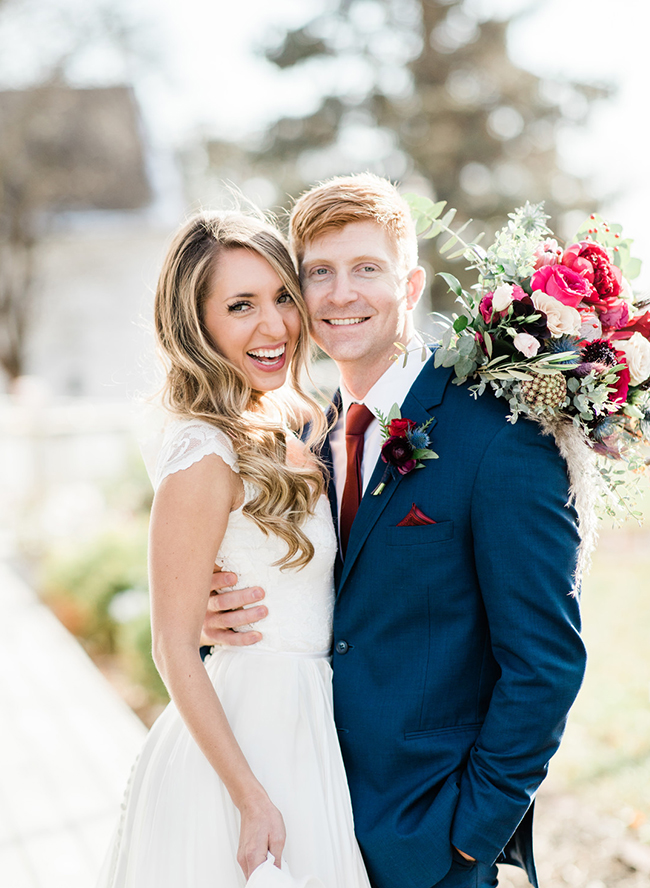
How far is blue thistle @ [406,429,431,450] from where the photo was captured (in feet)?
7.16

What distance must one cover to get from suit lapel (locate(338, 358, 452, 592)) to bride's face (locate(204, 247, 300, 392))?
51cm

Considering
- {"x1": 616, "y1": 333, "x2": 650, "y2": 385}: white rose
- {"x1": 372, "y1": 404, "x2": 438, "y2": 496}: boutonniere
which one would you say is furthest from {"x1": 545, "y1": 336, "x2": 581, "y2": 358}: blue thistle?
{"x1": 372, "y1": 404, "x2": 438, "y2": 496}: boutonniere

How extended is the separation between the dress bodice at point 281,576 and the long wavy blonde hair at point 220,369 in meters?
0.04

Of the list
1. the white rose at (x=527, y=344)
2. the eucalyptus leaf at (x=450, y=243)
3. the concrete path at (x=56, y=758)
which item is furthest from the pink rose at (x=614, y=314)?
the concrete path at (x=56, y=758)

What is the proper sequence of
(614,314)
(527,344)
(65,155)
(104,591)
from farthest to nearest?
(65,155)
(104,591)
(614,314)
(527,344)

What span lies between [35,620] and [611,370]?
654 centimetres

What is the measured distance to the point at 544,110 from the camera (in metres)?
16.0

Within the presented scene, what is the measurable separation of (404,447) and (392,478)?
108 mm

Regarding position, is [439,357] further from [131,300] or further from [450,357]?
[131,300]

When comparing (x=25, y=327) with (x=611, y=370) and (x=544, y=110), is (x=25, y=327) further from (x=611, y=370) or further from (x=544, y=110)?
(x=611, y=370)

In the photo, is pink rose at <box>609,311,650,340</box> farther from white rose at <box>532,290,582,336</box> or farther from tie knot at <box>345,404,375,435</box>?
→ tie knot at <box>345,404,375,435</box>

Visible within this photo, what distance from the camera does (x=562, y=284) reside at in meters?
2.08

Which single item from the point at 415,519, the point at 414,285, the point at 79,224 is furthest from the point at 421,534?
the point at 79,224

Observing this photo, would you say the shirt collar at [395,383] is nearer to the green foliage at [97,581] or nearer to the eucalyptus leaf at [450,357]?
the eucalyptus leaf at [450,357]
